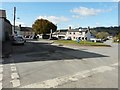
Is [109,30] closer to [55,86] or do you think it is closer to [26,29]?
[26,29]

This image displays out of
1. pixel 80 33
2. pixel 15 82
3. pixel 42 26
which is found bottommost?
pixel 15 82

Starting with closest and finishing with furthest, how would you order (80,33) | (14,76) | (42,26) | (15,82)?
1. (15,82)
2. (14,76)
3. (42,26)
4. (80,33)

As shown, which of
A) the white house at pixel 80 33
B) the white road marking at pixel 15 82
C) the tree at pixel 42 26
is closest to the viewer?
the white road marking at pixel 15 82

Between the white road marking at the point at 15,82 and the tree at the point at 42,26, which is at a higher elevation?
the tree at the point at 42,26

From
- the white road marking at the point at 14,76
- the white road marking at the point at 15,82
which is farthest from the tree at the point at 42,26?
the white road marking at the point at 15,82

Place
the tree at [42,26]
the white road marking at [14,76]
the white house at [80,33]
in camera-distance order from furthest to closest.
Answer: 1. the white house at [80,33]
2. the tree at [42,26]
3. the white road marking at [14,76]

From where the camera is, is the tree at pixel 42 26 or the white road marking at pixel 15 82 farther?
the tree at pixel 42 26

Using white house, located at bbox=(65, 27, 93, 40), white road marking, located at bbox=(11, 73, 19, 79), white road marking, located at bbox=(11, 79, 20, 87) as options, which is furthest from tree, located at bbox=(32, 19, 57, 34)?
white road marking, located at bbox=(11, 79, 20, 87)

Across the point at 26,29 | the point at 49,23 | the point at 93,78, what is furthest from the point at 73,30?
the point at 93,78

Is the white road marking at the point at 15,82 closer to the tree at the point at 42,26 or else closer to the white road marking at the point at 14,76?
the white road marking at the point at 14,76

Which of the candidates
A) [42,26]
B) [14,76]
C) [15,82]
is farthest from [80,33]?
[15,82]

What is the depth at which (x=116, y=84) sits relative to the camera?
859cm

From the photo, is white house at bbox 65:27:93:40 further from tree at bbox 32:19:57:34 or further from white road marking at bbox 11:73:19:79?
white road marking at bbox 11:73:19:79

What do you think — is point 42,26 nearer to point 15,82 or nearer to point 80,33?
point 80,33
